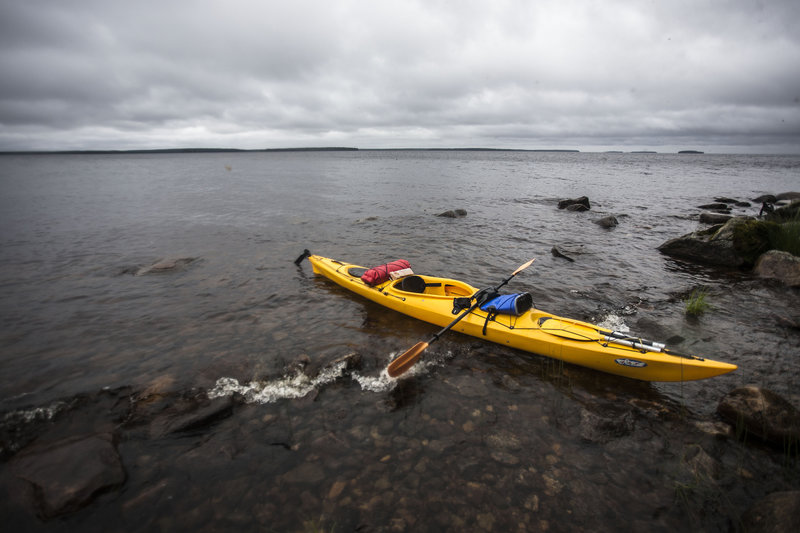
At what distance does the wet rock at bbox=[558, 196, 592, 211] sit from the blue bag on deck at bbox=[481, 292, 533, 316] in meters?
18.8

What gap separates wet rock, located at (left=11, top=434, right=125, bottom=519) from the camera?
423 cm

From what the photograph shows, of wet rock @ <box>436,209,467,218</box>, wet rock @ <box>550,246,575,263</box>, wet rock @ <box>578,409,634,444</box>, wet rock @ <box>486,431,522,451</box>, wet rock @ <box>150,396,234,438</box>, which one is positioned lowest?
wet rock @ <box>486,431,522,451</box>

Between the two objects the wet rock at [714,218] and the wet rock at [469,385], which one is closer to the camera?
the wet rock at [469,385]

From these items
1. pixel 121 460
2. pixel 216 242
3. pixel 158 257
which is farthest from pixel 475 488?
Result: pixel 216 242

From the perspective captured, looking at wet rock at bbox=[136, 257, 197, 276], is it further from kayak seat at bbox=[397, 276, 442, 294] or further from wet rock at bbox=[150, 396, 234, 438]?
kayak seat at bbox=[397, 276, 442, 294]

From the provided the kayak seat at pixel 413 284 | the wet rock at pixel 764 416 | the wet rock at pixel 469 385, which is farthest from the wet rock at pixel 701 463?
the kayak seat at pixel 413 284

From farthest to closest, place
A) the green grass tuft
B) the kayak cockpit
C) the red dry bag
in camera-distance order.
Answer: the red dry bag < the kayak cockpit < the green grass tuft

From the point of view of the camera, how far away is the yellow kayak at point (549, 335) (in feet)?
19.0

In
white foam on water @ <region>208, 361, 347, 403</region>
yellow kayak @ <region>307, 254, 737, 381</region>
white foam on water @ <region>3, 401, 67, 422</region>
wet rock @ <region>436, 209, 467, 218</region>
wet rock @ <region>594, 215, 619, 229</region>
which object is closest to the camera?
white foam on water @ <region>3, 401, 67, 422</region>

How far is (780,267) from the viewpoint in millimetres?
10328

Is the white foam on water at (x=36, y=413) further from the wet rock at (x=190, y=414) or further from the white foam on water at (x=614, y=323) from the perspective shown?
the white foam on water at (x=614, y=323)

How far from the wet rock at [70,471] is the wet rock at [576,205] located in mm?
25239

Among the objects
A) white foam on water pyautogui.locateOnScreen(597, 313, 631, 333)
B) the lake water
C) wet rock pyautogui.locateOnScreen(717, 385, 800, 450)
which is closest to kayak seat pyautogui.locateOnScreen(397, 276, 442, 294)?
the lake water

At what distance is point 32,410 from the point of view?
5805mm
